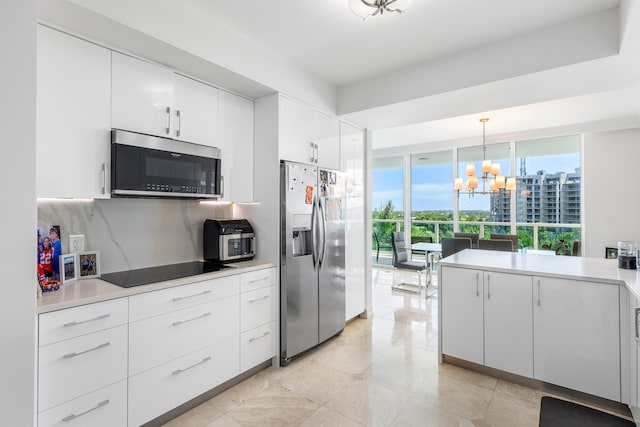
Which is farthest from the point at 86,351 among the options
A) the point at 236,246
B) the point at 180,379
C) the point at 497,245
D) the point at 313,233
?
the point at 497,245

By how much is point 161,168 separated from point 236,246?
0.90m

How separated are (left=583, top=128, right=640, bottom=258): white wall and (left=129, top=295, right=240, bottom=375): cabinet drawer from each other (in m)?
5.43

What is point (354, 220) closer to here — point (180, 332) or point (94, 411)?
point (180, 332)

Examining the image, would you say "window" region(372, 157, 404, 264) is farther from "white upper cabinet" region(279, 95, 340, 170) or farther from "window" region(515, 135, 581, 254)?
"white upper cabinet" region(279, 95, 340, 170)

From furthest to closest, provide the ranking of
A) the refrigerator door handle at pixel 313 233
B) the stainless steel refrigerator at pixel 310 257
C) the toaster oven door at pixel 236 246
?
the refrigerator door handle at pixel 313 233, the stainless steel refrigerator at pixel 310 257, the toaster oven door at pixel 236 246

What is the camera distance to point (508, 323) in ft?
8.09

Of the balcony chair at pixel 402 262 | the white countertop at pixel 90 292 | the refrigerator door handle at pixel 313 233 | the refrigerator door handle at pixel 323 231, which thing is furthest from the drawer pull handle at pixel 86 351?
the balcony chair at pixel 402 262

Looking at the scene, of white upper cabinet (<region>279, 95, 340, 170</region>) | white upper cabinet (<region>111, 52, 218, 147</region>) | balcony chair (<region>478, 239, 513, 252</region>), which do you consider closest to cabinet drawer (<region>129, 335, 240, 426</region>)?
white upper cabinet (<region>111, 52, 218, 147</region>)

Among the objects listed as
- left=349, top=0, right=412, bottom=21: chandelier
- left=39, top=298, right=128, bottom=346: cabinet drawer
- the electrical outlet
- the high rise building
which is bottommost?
left=39, top=298, right=128, bottom=346: cabinet drawer

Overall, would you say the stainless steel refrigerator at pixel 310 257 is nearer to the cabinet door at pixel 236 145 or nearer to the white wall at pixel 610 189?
the cabinet door at pixel 236 145

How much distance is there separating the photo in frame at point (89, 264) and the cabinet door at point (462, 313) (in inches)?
104

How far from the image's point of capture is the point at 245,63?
249 centimetres

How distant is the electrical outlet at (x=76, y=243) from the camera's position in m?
2.06

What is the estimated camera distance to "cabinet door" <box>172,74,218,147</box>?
2.36m
